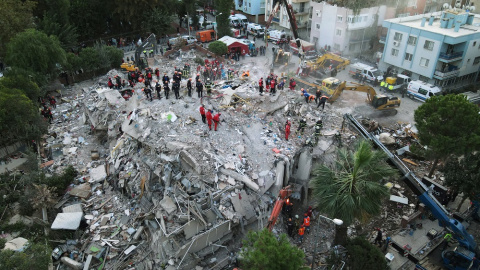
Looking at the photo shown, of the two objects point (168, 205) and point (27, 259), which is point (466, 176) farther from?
point (27, 259)

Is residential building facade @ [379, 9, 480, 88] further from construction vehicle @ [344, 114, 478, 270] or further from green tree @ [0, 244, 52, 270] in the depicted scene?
green tree @ [0, 244, 52, 270]

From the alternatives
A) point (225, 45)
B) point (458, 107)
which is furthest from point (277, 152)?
point (225, 45)

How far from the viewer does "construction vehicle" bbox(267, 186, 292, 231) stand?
14.9 metres

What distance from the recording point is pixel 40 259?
12203 millimetres

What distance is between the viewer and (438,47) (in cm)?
3083

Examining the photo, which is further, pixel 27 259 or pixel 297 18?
pixel 297 18

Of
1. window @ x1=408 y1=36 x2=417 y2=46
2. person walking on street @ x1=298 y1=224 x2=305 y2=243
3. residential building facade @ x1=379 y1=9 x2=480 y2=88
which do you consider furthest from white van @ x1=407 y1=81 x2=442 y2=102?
person walking on street @ x1=298 y1=224 x2=305 y2=243

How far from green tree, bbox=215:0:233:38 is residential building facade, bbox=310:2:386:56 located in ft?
35.4

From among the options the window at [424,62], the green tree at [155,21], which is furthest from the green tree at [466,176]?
the green tree at [155,21]

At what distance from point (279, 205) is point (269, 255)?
5573 mm

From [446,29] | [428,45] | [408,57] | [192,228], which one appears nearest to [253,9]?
[408,57]

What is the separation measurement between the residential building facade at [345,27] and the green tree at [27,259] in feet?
121

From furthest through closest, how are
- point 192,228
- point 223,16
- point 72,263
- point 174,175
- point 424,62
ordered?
point 223,16
point 424,62
point 174,175
point 72,263
point 192,228

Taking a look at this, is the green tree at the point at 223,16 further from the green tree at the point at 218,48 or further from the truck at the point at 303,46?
the truck at the point at 303,46
